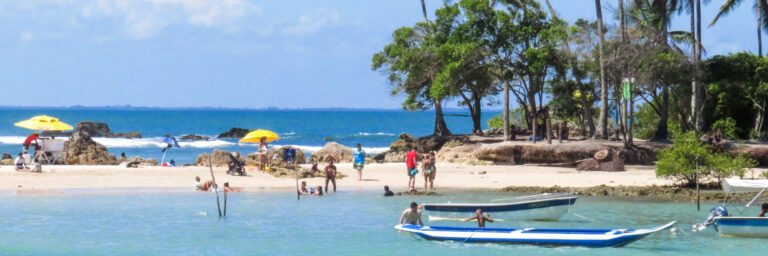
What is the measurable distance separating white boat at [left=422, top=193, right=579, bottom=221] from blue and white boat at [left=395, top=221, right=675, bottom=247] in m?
2.40

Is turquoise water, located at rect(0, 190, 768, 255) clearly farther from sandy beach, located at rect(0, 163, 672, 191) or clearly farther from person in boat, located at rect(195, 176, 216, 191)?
sandy beach, located at rect(0, 163, 672, 191)

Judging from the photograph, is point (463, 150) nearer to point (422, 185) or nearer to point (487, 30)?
point (487, 30)

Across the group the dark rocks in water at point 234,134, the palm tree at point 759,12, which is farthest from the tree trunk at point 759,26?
the dark rocks in water at point 234,134

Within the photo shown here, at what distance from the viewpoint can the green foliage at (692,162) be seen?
88.8 feet

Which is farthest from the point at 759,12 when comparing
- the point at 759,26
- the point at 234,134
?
the point at 234,134

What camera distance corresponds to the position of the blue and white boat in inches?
714

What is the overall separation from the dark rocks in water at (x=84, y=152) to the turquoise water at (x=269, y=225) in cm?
791

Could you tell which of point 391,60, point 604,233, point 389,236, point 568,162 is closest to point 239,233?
point 389,236

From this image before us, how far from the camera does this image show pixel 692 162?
27500mm

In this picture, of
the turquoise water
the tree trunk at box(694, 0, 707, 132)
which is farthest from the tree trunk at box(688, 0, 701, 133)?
the turquoise water

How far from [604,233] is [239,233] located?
8829mm

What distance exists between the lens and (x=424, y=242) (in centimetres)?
2006

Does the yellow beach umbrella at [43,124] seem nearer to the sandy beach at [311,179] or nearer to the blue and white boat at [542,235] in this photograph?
the sandy beach at [311,179]

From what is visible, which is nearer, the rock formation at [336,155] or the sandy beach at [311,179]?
the sandy beach at [311,179]
